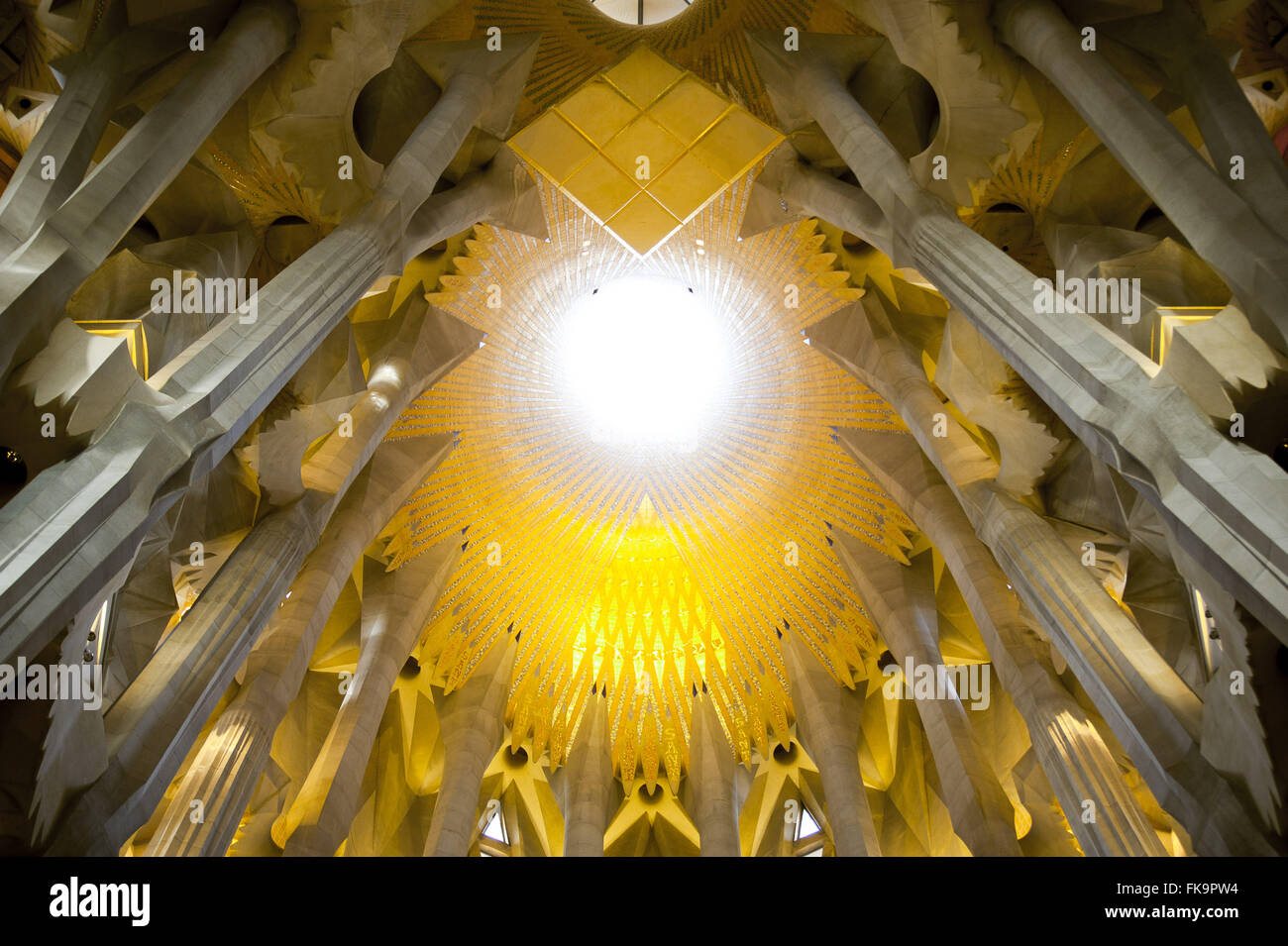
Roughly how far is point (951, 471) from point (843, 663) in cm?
495

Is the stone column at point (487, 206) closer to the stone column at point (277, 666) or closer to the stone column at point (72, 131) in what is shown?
the stone column at point (72, 131)

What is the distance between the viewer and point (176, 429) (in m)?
6.37

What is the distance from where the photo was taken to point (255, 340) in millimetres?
7297

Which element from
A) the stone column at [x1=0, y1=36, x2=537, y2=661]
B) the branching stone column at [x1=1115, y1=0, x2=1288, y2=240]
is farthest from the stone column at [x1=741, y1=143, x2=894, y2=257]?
the stone column at [x1=0, y1=36, x2=537, y2=661]

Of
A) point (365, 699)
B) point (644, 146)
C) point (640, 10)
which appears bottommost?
point (365, 699)

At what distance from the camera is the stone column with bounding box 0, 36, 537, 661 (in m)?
5.36

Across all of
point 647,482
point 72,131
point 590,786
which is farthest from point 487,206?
point 590,786

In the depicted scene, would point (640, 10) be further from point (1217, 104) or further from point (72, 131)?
point (72, 131)

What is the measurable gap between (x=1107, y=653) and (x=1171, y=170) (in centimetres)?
358

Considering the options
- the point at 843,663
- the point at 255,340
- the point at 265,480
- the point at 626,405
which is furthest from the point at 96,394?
the point at 843,663

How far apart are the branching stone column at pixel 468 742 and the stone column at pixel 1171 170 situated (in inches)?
416

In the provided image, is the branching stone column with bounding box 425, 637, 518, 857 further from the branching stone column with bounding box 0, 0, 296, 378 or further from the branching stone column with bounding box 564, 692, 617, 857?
the branching stone column with bounding box 0, 0, 296, 378

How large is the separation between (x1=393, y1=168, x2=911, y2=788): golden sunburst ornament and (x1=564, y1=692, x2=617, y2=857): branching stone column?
0.92 ft

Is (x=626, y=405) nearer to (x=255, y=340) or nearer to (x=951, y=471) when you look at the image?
(x=951, y=471)
